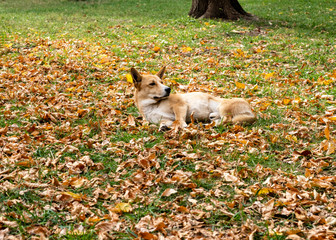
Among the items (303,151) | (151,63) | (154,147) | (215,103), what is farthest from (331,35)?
(154,147)

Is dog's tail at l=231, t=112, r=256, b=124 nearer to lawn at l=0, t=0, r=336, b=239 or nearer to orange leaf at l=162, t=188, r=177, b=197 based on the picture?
lawn at l=0, t=0, r=336, b=239

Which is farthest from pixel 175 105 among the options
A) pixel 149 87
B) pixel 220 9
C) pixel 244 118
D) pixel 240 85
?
pixel 220 9

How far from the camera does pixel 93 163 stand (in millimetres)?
4359

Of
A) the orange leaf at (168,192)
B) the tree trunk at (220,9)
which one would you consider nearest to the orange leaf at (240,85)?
the orange leaf at (168,192)

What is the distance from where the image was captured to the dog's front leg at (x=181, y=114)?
17.5ft

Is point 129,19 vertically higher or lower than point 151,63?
higher

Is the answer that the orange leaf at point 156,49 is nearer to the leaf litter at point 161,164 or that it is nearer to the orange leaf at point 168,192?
the leaf litter at point 161,164

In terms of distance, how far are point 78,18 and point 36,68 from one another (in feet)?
27.7

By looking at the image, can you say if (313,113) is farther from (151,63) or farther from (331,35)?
(331,35)

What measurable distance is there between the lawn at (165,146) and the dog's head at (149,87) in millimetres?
515

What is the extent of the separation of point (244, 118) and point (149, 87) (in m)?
1.70

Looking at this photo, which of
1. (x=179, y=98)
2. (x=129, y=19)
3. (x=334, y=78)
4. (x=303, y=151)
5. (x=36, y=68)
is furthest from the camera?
(x=129, y=19)

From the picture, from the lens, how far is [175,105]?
5.59 m

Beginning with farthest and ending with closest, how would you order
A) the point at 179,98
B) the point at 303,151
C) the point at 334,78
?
1. the point at 334,78
2. the point at 179,98
3. the point at 303,151
